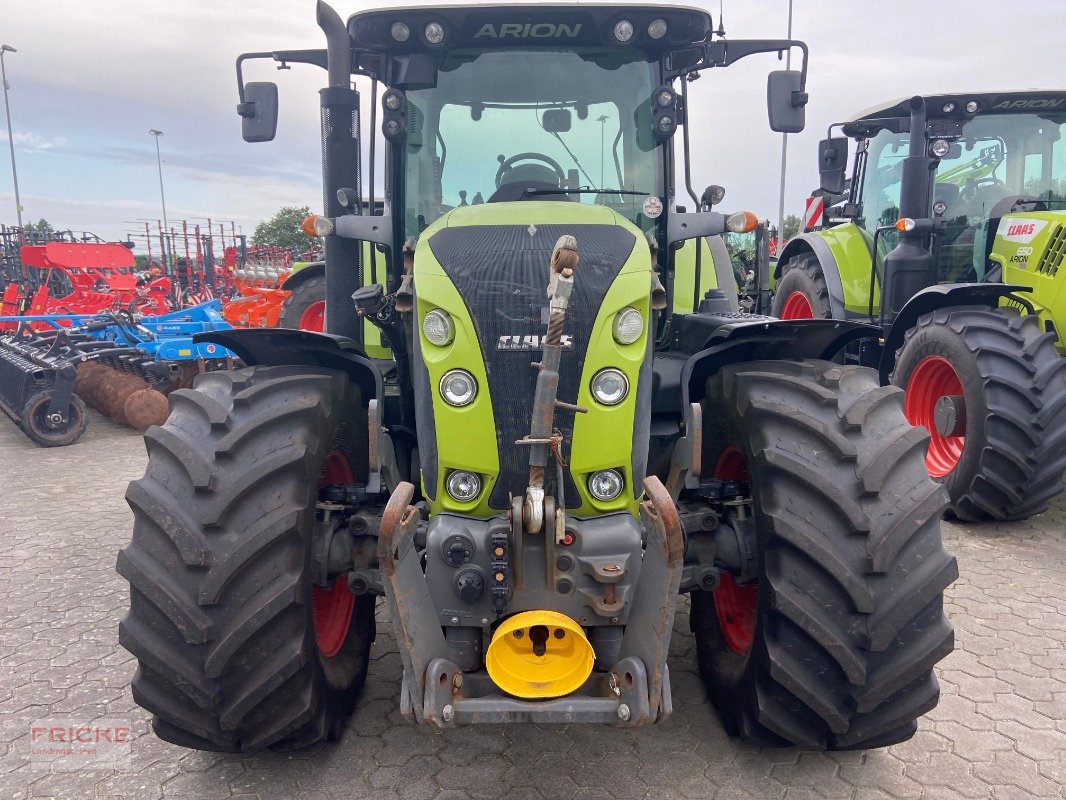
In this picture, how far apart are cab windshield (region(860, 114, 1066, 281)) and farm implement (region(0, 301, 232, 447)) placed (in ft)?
23.0

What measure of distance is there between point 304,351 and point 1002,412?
163 inches

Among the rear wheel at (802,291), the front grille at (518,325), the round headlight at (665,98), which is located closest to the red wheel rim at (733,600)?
the front grille at (518,325)

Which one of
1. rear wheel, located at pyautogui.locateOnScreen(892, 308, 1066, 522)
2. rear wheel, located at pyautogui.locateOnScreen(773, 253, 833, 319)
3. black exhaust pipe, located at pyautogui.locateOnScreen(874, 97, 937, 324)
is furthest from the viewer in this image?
rear wheel, located at pyautogui.locateOnScreen(773, 253, 833, 319)

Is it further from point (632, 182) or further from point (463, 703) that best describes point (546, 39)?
point (463, 703)

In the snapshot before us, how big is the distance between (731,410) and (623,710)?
1162mm

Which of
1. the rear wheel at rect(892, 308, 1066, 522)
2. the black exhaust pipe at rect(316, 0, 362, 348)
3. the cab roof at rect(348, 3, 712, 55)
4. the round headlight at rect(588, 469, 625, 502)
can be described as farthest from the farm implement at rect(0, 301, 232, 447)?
the rear wheel at rect(892, 308, 1066, 522)

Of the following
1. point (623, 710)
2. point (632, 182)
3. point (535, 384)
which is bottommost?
point (623, 710)

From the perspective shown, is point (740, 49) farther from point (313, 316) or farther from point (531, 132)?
point (313, 316)

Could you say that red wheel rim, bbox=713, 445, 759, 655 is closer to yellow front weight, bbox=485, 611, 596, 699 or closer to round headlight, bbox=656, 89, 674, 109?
yellow front weight, bbox=485, 611, 596, 699

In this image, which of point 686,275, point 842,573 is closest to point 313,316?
point 686,275

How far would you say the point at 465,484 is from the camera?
2.46 meters

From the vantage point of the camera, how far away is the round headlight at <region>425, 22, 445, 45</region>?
3.11m

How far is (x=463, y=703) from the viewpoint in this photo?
224cm

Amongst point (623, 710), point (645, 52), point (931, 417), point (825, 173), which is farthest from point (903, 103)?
point (623, 710)
